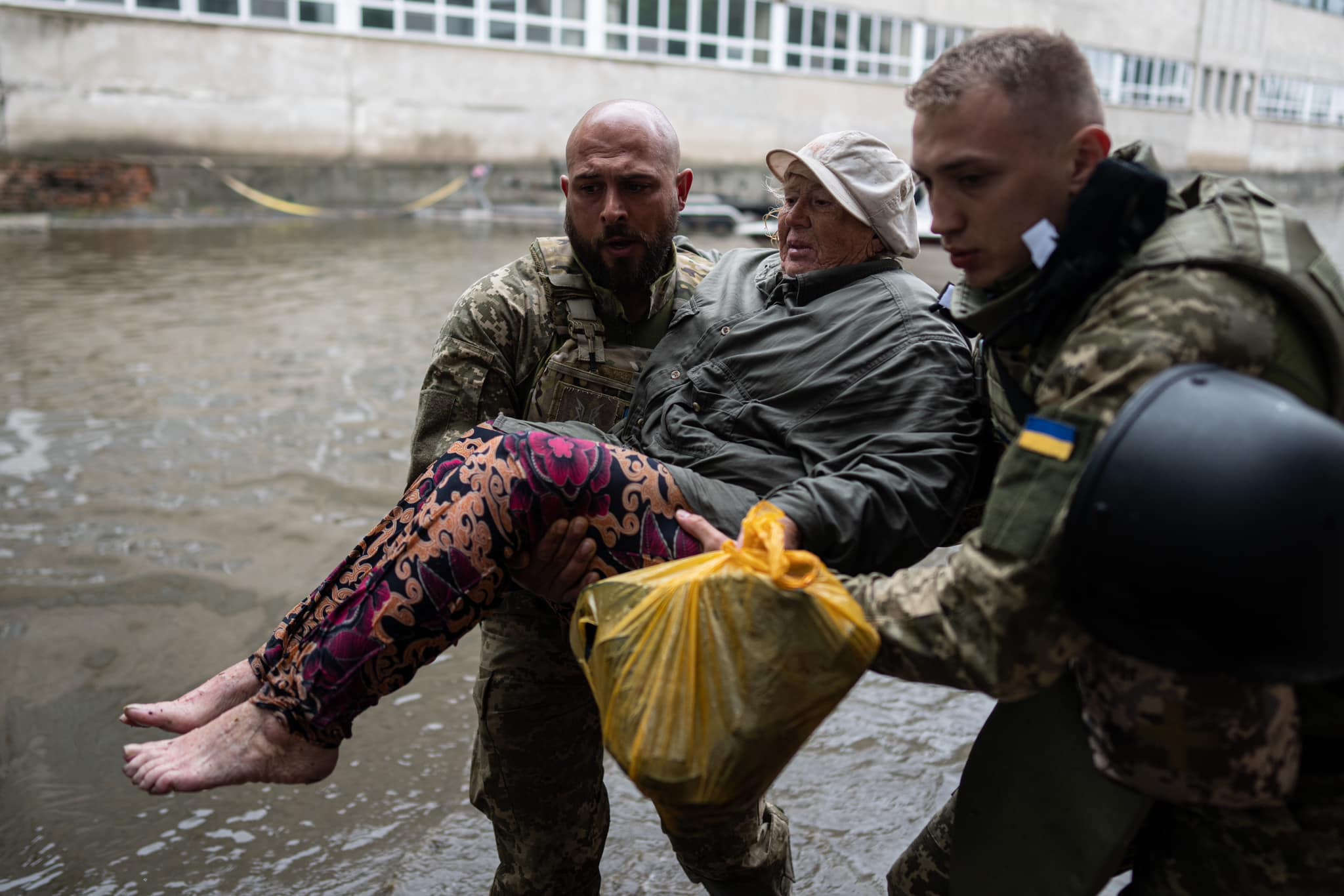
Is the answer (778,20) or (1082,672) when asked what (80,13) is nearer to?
(778,20)

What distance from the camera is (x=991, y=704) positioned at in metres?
4.58

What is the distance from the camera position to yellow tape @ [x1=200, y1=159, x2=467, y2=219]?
2123 cm

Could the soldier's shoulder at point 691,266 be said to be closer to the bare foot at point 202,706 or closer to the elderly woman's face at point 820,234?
the elderly woman's face at point 820,234

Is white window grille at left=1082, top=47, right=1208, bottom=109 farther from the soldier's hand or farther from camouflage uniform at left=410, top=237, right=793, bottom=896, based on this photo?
the soldier's hand

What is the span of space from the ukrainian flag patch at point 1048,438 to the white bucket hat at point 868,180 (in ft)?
3.43

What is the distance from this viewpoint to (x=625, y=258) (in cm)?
294

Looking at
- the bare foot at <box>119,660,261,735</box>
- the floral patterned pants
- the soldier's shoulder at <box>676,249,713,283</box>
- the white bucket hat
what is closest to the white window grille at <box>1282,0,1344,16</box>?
the soldier's shoulder at <box>676,249,713,283</box>

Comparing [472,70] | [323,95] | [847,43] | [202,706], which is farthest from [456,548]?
[847,43]

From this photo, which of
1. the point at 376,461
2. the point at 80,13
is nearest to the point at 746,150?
the point at 80,13

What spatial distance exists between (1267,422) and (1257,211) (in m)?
0.41

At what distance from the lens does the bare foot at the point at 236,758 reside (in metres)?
2.27

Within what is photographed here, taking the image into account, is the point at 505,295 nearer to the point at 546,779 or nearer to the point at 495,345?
the point at 495,345

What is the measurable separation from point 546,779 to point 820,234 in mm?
1632

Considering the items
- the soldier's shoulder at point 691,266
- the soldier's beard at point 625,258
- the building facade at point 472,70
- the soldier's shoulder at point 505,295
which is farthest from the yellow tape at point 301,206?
the soldier's beard at point 625,258
